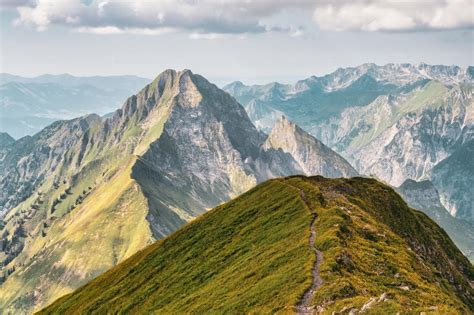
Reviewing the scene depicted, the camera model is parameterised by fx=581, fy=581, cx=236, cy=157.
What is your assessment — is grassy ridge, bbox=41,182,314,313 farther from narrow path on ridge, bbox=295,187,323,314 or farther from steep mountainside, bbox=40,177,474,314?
narrow path on ridge, bbox=295,187,323,314

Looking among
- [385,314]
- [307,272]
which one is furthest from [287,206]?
[385,314]

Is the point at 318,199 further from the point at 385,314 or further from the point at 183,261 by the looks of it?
the point at 385,314

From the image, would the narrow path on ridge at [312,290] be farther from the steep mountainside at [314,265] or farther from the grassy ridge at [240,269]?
the grassy ridge at [240,269]

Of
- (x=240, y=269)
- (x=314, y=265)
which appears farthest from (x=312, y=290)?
(x=240, y=269)

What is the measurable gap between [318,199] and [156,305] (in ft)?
186

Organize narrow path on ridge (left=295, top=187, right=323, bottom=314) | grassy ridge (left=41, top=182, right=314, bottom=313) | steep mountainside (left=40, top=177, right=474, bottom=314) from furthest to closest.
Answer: grassy ridge (left=41, top=182, right=314, bottom=313) < steep mountainside (left=40, top=177, right=474, bottom=314) < narrow path on ridge (left=295, top=187, right=323, bottom=314)

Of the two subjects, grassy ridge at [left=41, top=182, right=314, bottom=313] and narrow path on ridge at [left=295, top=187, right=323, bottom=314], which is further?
grassy ridge at [left=41, top=182, right=314, bottom=313]

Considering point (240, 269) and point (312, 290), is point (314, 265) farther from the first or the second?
point (240, 269)

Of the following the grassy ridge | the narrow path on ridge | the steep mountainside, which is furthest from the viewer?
the grassy ridge

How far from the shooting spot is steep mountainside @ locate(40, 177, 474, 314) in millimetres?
105062

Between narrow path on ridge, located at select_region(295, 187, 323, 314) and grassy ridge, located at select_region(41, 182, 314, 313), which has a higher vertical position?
narrow path on ridge, located at select_region(295, 187, 323, 314)

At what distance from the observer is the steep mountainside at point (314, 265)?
345 ft

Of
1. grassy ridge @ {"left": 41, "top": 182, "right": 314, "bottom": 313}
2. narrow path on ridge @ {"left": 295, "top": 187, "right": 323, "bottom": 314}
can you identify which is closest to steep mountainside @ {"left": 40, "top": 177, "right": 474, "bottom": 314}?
narrow path on ridge @ {"left": 295, "top": 187, "right": 323, "bottom": 314}

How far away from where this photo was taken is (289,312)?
99250 mm
